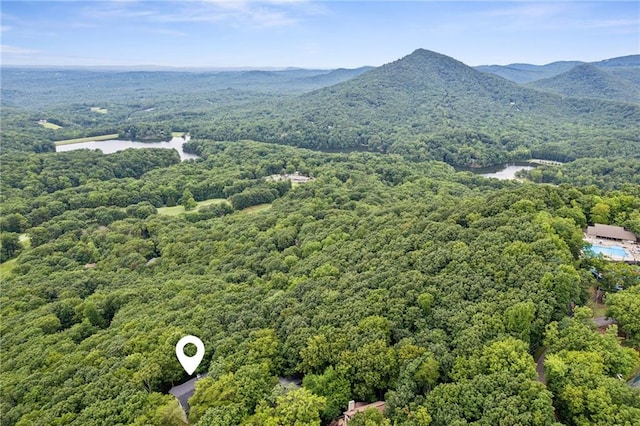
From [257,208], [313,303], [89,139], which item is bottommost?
[257,208]

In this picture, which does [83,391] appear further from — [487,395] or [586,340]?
[586,340]

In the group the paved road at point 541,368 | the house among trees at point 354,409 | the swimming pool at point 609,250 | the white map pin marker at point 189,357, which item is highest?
the swimming pool at point 609,250

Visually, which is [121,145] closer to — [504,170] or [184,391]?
[504,170]

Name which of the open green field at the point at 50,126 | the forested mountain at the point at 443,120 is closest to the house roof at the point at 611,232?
the forested mountain at the point at 443,120

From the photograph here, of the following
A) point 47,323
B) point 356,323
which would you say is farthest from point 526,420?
point 47,323

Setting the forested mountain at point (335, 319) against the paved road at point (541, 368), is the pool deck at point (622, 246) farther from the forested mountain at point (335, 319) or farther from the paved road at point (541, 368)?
the paved road at point (541, 368)

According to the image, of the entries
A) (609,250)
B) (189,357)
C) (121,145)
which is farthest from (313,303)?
(121,145)
